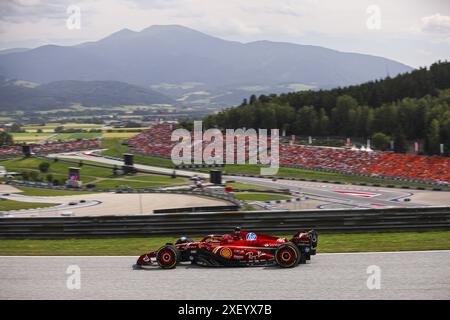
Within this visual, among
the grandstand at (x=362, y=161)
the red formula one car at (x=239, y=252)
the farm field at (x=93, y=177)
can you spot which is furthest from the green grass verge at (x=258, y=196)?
the red formula one car at (x=239, y=252)

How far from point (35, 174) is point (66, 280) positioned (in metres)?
50.0

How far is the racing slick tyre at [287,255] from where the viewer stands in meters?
10.7

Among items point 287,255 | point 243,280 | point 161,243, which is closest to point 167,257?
point 243,280

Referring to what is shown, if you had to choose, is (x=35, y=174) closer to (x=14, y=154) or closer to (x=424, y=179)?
(x=14, y=154)

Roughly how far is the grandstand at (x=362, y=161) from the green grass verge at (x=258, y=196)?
18.6 metres

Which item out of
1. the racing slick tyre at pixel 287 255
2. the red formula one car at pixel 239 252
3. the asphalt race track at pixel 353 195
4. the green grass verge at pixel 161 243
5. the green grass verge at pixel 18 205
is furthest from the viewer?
the asphalt race track at pixel 353 195

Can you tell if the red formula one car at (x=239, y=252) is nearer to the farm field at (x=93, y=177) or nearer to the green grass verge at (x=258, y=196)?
the green grass verge at (x=258, y=196)

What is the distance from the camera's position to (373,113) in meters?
91.4

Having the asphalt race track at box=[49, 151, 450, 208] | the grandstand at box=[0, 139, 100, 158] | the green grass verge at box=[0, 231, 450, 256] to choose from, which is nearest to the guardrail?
the green grass verge at box=[0, 231, 450, 256]

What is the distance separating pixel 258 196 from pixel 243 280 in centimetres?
3491

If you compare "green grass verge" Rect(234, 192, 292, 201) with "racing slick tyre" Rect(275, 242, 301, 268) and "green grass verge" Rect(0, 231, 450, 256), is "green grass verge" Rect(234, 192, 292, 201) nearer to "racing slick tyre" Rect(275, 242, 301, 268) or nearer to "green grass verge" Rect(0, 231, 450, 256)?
"green grass verge" Rect(0, 231, 450, 256)

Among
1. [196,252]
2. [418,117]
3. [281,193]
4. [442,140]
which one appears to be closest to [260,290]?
[196,252]

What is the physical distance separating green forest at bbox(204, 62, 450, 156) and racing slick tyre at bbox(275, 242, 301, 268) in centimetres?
6807

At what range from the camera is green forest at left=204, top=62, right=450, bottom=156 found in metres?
81.0
